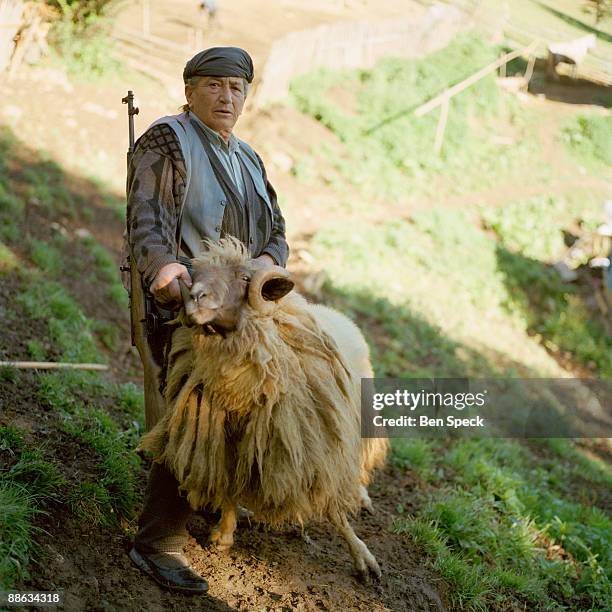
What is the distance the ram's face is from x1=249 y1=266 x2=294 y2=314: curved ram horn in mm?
69

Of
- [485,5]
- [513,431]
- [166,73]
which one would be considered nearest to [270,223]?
[513,431]

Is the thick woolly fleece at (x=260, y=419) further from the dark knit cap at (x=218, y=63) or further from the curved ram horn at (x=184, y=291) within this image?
the dark knit cap at (x=218, y=63)

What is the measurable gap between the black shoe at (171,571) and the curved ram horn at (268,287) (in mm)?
1372

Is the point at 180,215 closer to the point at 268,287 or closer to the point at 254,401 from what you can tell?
the point at 268,287

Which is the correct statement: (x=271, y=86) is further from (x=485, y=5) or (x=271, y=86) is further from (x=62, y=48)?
(x=485, y=5)

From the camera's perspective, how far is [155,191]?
289cm

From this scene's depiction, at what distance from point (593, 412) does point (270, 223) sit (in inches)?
331

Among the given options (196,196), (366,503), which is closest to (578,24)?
(366,503)

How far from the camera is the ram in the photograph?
108 inches

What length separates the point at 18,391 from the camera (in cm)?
421

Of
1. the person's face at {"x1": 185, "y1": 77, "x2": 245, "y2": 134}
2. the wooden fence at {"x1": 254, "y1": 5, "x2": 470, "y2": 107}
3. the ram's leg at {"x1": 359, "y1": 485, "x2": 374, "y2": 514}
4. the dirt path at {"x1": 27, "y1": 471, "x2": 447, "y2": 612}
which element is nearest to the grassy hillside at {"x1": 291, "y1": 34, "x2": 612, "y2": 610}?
the ram's leg at {"x1": 359, "y1": 485, "x2": 374, "y2": 514}

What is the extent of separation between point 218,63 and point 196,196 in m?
0.60

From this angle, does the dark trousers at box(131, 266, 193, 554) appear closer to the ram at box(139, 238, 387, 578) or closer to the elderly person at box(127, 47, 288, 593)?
the elderly person at box(127, 47, 288, 593)

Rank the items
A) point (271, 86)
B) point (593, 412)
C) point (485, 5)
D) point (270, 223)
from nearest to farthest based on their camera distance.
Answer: point (270, 223)
point (593, 412)
point (271, 86)
point (485, 5)
